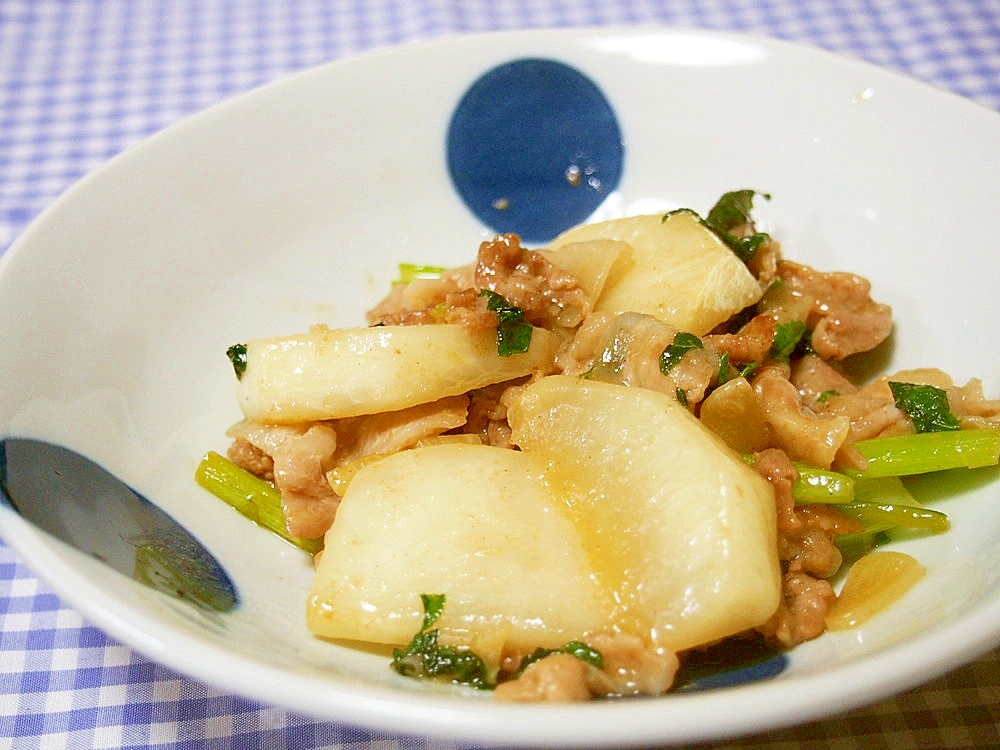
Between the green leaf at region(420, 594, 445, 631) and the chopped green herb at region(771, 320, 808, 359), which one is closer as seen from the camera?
the green leaf at region(420, 594, 445, 631)

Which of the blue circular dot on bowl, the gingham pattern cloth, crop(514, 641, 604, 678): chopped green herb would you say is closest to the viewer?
crop(514, 641, 604, 678): chopped green herb

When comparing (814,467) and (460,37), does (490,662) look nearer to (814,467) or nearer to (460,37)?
(814,467)

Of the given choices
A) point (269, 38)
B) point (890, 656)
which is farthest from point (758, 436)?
point (269, 38)

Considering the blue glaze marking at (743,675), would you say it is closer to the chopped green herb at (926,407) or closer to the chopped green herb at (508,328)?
the chopped green herb at (926,407)

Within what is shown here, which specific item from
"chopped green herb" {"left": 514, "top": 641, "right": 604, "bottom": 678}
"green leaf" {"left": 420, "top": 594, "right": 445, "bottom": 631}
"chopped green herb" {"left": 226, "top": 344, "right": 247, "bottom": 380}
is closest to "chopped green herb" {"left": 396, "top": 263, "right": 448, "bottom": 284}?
"chopped green herb" {"left": 226, "top": 344, "right": 247, "bottom": 380}

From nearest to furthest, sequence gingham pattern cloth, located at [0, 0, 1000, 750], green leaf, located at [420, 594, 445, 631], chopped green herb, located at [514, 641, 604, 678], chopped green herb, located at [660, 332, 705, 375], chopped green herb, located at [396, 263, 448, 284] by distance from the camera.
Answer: chopped green herb, located at [514, 641, 604, 678] < green leaf, located at [420, 594, 445, 631] < chopped green herb, located at [660, 332, 705, 375] < chopped green herb, located at [396, 263, 448, 284] < gingham pattern cloth, located at [0, 0, 1000, 750]

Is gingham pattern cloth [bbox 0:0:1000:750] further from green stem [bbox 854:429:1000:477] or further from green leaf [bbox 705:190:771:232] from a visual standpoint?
green stem [bbox 854:429:1000:477]

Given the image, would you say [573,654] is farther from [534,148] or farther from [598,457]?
[534,148]

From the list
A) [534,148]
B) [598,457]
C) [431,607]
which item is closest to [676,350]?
[598,457]
